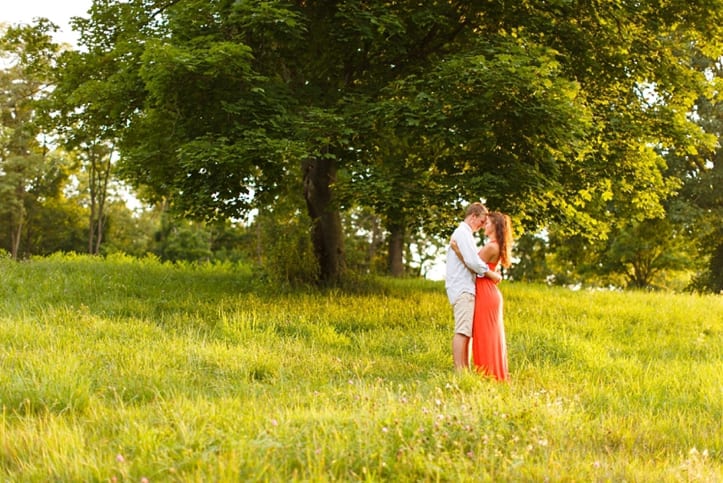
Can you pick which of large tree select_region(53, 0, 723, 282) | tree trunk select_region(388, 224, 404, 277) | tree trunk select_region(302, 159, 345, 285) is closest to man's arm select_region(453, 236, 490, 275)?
large tree select_region(53, 0, 723, 282)

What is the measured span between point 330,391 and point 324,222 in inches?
374

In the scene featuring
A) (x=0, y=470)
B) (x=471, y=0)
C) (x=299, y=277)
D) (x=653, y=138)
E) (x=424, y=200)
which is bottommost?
(x=0, y=470)

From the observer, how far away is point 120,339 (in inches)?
343

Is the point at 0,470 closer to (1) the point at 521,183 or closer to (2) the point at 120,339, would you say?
(2) the point at 120,339

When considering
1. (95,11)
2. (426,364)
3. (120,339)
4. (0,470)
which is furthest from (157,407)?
(95,11)

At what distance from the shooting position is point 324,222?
15.9 meters

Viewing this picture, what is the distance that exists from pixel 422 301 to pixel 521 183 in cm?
359

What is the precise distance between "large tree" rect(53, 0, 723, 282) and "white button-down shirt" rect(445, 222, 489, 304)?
3787 mm

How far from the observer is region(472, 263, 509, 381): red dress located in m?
7.77

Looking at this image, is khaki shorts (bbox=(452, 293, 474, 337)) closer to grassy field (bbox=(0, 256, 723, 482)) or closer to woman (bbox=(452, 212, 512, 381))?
woman (bbox=(452, 212, 512, 381))

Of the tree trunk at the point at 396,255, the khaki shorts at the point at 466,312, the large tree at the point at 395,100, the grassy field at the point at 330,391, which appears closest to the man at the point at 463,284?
the khaki shorts at the point at 466,312

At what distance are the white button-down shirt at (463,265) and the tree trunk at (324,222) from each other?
769 centimetres

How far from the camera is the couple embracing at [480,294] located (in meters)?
7.80

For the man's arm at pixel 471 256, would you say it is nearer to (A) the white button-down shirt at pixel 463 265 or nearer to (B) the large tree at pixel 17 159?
(A) the white button-down shirt at pixel 463 265
